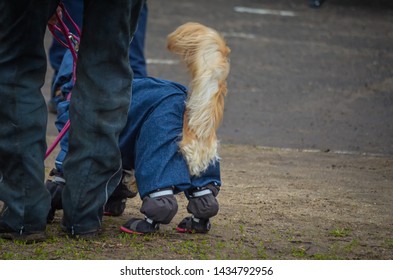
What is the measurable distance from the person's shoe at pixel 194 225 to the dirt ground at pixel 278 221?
43 mm

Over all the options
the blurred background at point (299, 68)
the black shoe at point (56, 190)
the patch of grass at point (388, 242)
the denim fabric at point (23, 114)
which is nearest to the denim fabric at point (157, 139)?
the black shoe at point (56, 190)

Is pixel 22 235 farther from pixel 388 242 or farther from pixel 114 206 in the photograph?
pixel 388 242

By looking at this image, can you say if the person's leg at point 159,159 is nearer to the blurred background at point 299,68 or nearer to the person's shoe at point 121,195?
the person's shoe at point 121,195

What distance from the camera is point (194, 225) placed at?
4.38 meters

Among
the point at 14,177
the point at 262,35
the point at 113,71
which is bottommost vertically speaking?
the point at 262,35

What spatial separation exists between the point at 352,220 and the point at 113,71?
5.23 feet

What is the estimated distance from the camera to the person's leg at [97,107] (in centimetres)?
388

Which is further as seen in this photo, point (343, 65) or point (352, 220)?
point (343, 65)

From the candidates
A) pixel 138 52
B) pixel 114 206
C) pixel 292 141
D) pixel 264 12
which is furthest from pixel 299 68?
pixel 114 206

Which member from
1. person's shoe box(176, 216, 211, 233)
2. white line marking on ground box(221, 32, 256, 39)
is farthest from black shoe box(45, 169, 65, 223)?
white line marking on ground box(221, 32, 256, 39)
